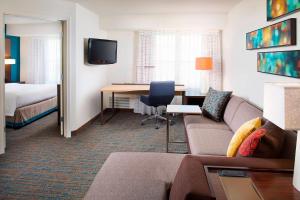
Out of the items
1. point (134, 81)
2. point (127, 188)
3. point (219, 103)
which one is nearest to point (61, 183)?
point (127, 188)

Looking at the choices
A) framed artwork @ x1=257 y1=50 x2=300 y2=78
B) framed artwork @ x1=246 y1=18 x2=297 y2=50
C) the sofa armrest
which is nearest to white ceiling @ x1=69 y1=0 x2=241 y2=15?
framed artwork @ x1=246 y1=18 x2=297 y2=50

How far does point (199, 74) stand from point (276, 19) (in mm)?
3434

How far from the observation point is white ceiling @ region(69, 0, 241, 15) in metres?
4.54

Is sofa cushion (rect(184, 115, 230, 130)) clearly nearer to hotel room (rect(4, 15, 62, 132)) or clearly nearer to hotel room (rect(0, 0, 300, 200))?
hotel room (rect(0, 0, 300, 200))

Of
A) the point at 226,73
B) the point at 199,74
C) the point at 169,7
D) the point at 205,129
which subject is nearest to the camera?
the point at 205,129

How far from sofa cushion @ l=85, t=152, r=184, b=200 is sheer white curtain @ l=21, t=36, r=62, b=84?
6210mm

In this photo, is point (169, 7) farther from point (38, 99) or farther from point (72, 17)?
point (38, 99)

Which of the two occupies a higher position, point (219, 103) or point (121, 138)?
point (219, 103)

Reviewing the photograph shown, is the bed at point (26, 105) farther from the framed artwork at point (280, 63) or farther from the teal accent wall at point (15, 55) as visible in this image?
the framed artwork at point (280, 63)

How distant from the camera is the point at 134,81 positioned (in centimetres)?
652

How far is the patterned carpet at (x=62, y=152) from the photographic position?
2.74m

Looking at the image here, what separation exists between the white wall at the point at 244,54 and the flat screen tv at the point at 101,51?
2429 millimetres

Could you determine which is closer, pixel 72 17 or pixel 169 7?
pixel 72 17

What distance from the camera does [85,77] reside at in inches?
202
